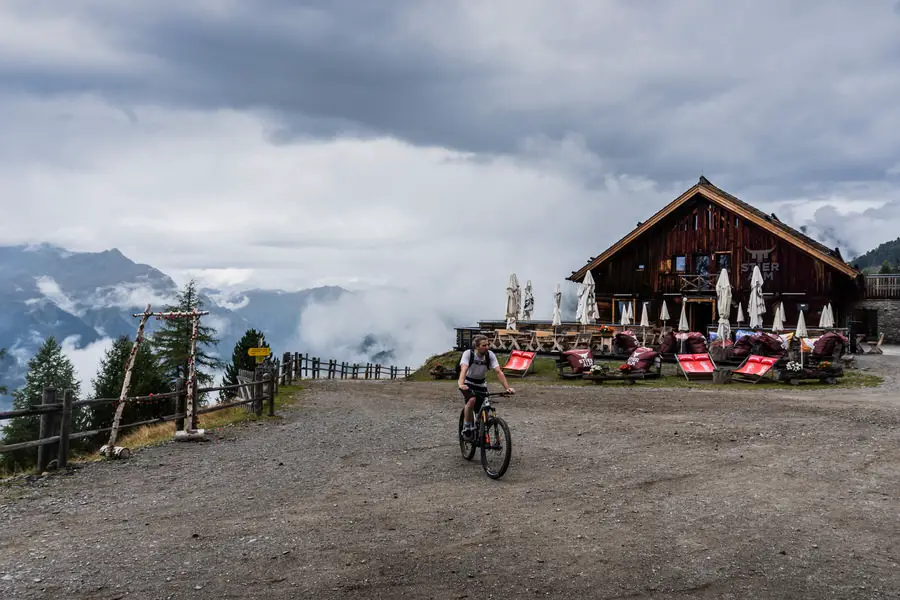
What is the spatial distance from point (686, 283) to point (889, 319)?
521 inches

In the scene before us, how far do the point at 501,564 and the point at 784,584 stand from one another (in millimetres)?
2261

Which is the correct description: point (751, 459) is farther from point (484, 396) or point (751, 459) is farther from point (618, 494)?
point (484, 396)

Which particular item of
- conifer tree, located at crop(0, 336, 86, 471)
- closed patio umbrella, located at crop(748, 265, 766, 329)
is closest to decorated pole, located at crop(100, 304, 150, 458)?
closed patio umbrella, located at crop(748, 265, 766, 329)

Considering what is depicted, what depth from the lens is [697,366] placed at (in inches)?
853

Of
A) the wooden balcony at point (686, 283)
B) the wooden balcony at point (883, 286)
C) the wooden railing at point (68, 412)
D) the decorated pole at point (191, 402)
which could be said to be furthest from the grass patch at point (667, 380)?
the wooden balcony at point (883, 286)

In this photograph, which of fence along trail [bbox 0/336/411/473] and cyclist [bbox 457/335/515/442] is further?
fence along trail [bbox 0/336/411/473]

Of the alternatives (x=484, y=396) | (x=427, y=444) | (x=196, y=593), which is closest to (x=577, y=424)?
(x=427, y=444)

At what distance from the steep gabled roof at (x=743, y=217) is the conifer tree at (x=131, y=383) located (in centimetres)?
2703

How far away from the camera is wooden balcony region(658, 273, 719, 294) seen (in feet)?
121

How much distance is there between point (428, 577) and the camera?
5262 millimetres

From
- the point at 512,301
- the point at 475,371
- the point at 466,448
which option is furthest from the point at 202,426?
the point at 512,301

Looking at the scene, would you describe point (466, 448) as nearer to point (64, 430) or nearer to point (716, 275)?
point (64, 430)

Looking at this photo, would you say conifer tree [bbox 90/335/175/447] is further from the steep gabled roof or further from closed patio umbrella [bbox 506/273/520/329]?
the steep gabled roof

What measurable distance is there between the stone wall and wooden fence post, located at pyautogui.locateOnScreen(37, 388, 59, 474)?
43.7 meters
